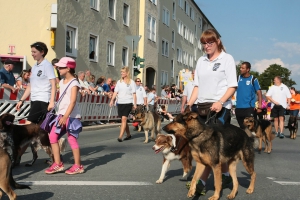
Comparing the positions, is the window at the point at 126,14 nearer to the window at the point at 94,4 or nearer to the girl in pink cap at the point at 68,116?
the window at the point at 94,4

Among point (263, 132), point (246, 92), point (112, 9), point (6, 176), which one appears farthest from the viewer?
point (112, 9)

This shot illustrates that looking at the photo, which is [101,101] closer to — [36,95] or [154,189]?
[36,95]

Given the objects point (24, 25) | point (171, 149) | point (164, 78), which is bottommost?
point (171, 149)

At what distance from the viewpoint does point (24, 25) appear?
67.0 feet

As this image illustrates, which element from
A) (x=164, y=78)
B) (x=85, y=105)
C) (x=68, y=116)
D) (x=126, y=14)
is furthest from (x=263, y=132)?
(x=164, y=78)

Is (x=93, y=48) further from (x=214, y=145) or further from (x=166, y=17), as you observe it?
(x=214, y=145)

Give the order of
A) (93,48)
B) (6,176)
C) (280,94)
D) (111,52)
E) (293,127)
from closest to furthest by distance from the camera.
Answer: (6,176), (280,94), (293,127), (93,48), (111,52)

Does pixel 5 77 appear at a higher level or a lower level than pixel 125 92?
higher

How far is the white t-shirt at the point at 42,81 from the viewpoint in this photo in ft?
22.9

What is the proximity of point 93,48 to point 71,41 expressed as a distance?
291cm

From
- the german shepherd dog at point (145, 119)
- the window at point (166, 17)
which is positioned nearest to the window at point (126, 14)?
the window at point (166, 17)

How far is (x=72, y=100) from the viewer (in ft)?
21.1

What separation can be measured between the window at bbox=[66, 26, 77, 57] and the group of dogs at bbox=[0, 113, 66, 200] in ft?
48.6

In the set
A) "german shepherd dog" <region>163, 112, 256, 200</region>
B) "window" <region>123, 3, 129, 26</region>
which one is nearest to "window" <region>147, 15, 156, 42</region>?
"window" <region>123, 3, 129, 26</region>
